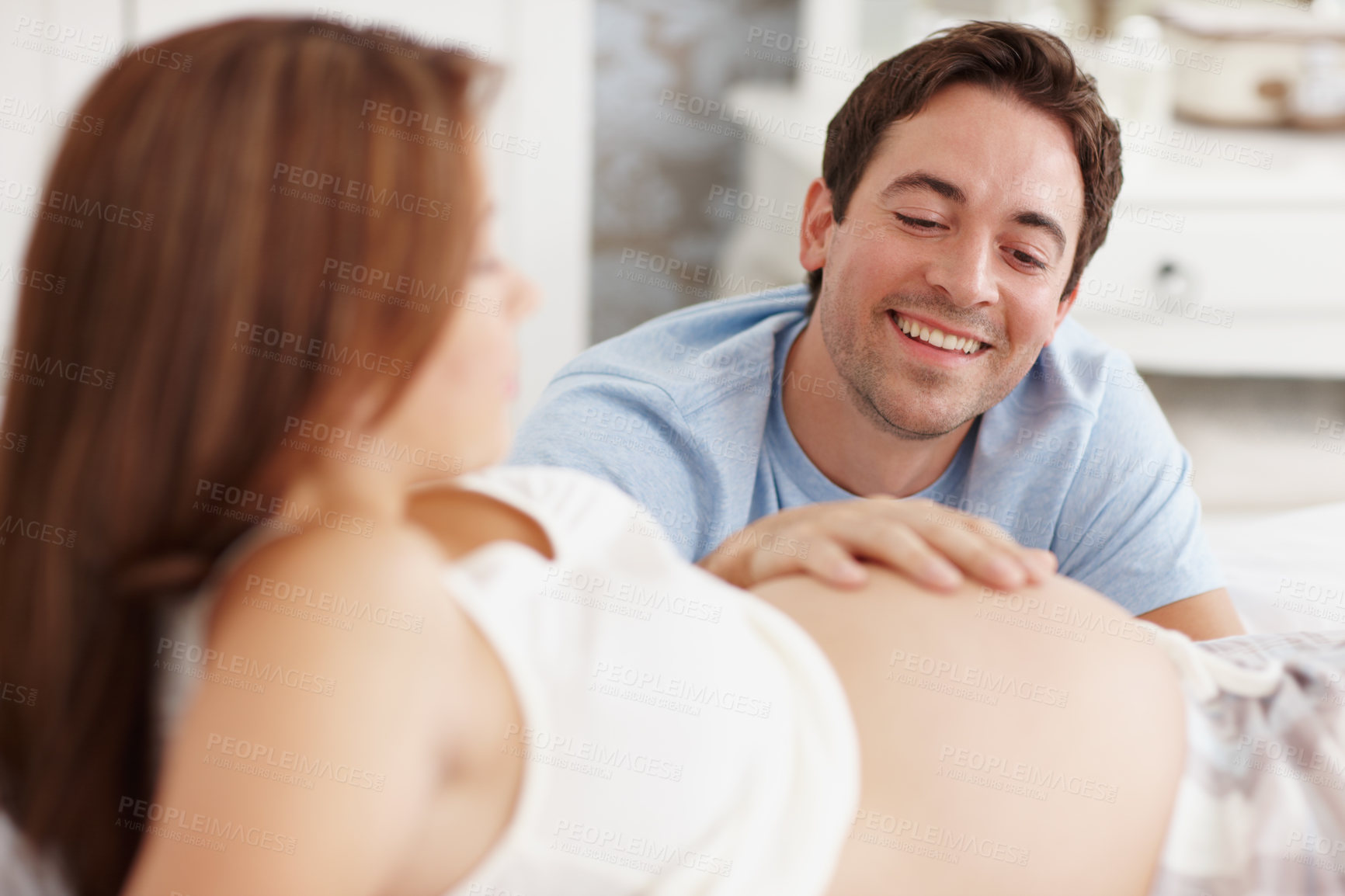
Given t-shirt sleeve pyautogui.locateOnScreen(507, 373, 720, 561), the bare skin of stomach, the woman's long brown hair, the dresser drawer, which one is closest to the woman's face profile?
the woman's long brown hair

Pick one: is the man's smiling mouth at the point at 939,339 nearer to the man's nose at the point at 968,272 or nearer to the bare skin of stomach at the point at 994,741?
the man's nose at the point at 968,272

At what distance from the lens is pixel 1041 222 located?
117 centimetres

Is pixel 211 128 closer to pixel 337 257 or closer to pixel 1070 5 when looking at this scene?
pixel 337 257

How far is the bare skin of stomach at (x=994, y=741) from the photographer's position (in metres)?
0.68

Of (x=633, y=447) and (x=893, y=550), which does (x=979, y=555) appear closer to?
(x=893, y=550)

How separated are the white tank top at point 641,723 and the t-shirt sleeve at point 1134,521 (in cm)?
71

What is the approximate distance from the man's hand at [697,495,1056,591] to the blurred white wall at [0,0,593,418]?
1016 millimetres

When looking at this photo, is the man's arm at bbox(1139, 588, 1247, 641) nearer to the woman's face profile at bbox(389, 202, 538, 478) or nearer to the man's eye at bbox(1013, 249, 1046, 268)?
the man's eye at bbox(1013, 249, 1046, 268)

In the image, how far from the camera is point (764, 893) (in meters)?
0.60

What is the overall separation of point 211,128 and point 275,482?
16 centimetres

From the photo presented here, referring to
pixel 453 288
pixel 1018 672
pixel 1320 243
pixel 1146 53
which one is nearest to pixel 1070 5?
pixel 1146 53

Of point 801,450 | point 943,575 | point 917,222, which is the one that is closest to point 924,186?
point 917,222

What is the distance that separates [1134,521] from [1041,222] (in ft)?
1.15

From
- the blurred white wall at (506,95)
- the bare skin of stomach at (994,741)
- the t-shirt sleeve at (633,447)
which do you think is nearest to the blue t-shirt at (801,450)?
the t-shirt sleeve at (633,447)
